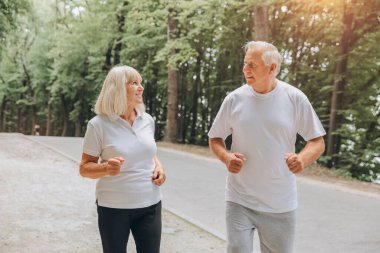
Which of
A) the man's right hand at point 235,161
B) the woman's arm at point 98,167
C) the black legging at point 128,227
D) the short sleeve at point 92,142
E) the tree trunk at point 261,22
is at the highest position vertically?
the tree trunk at point 261,22

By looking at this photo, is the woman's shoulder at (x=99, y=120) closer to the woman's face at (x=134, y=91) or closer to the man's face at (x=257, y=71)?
the woman's face at (x=134, y=91)

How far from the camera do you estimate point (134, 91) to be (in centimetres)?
308

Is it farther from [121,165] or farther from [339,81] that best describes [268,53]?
[339,81]

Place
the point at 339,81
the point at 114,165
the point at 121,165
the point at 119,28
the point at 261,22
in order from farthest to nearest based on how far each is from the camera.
Answer: the point at 119,28 → the point at 339,81 → the point at 261,22 → the point at 121,165 → the point at 114,165

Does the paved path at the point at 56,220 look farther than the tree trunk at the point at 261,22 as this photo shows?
A: No

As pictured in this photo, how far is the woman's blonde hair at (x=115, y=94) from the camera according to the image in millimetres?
2992

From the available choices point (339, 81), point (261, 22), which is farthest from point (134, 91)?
point (339, 81)

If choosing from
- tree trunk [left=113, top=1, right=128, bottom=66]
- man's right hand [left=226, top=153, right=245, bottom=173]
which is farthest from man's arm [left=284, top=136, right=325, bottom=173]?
tree trunk [left=113, top=1, right=128, bottom=66]

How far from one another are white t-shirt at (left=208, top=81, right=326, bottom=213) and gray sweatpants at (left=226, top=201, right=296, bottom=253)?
53 millimetres

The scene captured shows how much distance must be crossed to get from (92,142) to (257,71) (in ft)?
3.78

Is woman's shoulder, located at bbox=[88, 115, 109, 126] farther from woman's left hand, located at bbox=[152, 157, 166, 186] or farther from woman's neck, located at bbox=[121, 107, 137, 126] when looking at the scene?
woman's left hand, located at bbox=[152, 157, 166, 186]

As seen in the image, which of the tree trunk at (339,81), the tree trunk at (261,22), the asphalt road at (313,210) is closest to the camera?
the asphalt road at (313,210)

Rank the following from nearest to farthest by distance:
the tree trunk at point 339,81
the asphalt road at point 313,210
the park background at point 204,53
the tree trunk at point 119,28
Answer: the asphalt road at point 313,210 → the tree trunk at point 339,81 → the park background at point 204,53 → the tree trunk at point 119,28

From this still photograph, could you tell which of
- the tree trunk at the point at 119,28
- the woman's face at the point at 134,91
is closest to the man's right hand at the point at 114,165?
the woman's face at the point at 134,91
